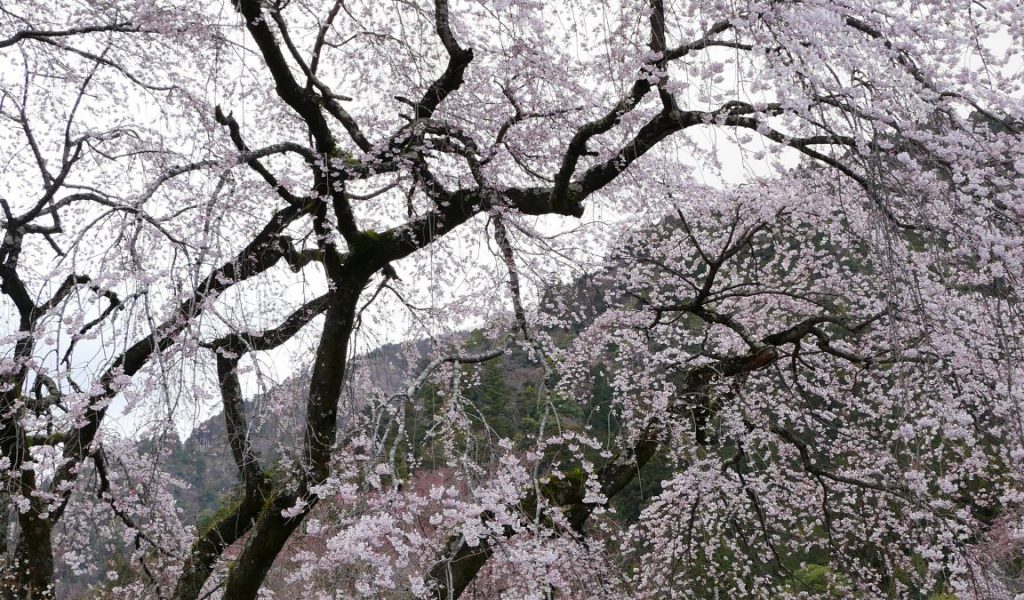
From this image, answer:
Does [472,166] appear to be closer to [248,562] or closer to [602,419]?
[248,562]

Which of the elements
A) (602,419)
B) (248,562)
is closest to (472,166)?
(248,562)

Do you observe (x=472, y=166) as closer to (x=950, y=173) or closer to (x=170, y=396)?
(x=170, y=396)

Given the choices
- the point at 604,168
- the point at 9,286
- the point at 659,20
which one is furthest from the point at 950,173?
the point at 9,286

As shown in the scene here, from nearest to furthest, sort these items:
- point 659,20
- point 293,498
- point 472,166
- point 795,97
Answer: point 795,97 → point 659,20 → point 472,166 → point 293,498

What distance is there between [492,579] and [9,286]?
4533mm

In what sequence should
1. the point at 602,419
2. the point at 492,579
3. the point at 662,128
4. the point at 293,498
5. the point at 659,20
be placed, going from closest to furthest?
Answer: the point at 659,20 → the point at 662,128 → the point at 293,498 → the point at 492,579 → the point at 602,419

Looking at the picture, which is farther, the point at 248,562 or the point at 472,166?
the point at 248,562

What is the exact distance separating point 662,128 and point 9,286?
4816 millimetres

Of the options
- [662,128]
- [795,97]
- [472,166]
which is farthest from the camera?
[472,166]

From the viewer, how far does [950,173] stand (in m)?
2.16

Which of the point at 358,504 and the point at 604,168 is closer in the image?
the point at 358,504

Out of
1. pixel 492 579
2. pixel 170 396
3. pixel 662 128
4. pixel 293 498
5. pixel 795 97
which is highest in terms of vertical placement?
pixel 662 128

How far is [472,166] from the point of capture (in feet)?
11.9

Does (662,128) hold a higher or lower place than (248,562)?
higher
